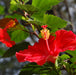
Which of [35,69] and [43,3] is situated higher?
[43,3]

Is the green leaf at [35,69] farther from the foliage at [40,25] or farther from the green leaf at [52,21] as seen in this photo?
the green leaf at [52,21]

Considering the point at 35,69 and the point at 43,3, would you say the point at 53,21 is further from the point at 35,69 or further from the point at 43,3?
the point at 35,69

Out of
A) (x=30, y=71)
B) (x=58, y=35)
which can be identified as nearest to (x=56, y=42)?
(x=58, y=35)

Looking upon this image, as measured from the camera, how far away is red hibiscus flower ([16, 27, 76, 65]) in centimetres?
44

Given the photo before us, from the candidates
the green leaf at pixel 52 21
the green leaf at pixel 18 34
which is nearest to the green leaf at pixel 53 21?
the green leaf at pixel 52 21

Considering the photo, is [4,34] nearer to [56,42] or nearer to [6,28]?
[6,28]

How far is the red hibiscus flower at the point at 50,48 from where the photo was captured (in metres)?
0.44

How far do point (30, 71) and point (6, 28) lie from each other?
18 cm

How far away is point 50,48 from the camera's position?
0.48 meters

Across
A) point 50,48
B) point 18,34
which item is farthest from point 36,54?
point 18,34

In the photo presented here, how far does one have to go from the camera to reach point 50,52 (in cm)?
47

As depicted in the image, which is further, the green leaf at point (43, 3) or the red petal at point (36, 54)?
the green leaf at point (43, 3)

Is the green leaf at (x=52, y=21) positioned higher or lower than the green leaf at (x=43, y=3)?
lower

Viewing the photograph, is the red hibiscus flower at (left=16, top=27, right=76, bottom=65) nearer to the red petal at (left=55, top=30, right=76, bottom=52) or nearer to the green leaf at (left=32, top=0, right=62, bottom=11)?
the red petal at (left=55, top=30, right=76, bottom=52)
